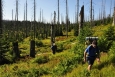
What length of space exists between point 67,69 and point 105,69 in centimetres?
226

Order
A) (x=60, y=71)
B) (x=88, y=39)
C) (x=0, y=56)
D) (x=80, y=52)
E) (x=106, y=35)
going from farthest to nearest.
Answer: (x=0, y=56) → (x=106, y=35) → (x=88, y=39) → (x=80, y=52) → (x=60, y=71)

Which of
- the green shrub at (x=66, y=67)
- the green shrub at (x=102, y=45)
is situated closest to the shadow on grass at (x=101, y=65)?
the green shrub at (x=66, y=67)

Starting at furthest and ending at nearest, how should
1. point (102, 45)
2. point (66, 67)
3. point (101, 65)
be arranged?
point (102, 45)
point (66, 67)
point (101, 65)

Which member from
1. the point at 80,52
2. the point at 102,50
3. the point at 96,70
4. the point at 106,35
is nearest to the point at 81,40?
the point at 106,35

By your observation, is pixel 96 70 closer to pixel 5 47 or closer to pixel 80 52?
pixel 80 52

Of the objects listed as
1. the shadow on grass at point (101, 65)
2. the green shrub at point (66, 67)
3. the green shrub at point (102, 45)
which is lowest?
the green shrub at point (66, 67)

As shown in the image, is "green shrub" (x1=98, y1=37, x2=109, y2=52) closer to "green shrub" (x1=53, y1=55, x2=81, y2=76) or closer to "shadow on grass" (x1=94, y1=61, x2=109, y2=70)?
"green shrub" (x1=53, y1=55, x2=81, y2=76)

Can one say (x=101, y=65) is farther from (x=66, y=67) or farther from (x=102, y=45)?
(x=102, y=45)

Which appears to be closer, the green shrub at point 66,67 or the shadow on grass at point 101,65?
the shadow on grass at point 101,65

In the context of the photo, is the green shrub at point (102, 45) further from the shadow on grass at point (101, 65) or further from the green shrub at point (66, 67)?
the shadow on grass at point (101, 65)

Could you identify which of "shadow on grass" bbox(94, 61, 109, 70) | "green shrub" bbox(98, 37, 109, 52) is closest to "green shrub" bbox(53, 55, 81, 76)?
"shadow on grass" bbox(94, 61, 109, 70)

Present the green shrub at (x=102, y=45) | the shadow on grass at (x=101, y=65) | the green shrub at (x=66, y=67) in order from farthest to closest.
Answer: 1. the green shrub at (x=102, y=45)
2. the green shrub at (x=66, y=67)
3. the shadow on grass at (x=101, y=65)

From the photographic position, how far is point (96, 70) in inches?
358

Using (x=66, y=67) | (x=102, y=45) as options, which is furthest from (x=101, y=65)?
(x=102, y=45)
